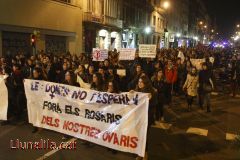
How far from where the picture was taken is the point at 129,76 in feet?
45.2

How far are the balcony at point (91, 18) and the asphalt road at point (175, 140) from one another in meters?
19.3

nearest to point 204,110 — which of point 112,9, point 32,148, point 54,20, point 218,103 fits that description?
point 218,103

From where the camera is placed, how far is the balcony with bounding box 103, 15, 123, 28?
34.7 metres

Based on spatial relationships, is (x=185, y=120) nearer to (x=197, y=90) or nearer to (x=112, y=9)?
(x=197, y=90)

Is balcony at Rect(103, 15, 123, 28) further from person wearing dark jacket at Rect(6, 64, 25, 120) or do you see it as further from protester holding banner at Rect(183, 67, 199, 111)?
person wearing dark jacket at Rect(6, 64, 25, 120)

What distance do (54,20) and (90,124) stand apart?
1921cm

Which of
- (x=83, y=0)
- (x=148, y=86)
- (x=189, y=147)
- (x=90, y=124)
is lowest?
(x=189, y=147)

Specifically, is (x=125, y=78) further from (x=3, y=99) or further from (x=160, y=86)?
(x=3, y=99)

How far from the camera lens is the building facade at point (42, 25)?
2159 centimetres

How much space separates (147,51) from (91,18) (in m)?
16.9

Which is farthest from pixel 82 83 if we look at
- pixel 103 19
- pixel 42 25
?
pixel 103 19

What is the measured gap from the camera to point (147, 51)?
15.5m

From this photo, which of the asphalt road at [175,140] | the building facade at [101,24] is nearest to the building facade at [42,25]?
the building facade at [101,24]

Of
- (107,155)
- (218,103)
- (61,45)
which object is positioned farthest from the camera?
(61,45)
